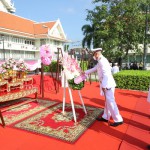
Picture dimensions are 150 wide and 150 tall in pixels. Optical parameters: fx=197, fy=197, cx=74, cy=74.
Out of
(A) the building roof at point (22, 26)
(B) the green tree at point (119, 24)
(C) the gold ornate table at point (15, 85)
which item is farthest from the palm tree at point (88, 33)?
(C) the gold ornate table at point (15, 85)

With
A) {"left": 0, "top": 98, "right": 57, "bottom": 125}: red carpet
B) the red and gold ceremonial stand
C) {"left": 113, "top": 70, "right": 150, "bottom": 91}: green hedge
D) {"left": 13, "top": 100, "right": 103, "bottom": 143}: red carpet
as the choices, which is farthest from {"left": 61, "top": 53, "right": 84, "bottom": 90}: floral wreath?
{"left": 113, "top": 70, "right": 150, "bottom": 91}: green hedge

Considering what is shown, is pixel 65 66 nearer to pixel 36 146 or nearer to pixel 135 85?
pixel 36 146

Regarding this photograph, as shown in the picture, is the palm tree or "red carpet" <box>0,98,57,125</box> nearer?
"red carpet" <box>0,98,57,125</box>

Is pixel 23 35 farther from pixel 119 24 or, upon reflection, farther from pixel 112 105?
pixel 112 105

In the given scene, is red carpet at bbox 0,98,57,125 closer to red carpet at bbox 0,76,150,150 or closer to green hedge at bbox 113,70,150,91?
red carpet at bbox 0,76,150,150

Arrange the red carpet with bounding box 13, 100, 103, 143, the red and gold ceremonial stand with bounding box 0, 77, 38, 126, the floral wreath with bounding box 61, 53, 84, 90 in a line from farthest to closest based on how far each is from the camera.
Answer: the red and gold ceremonial stand with bounding box 0, 77, 38, 126 → the floral wreath with bounding box 61, 53, 84, 90 → the red carpet with bounding box 13, 100, 103, 143

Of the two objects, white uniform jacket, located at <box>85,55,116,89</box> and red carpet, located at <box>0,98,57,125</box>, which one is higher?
white uniform jacket, located at <box>85,55,116,89</box>

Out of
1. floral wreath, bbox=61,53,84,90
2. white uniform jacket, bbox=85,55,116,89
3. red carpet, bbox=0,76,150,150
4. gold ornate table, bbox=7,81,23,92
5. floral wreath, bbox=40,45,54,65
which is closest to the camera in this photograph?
red carpet, bbox=0,76,150,150

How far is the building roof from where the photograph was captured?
28.9 meters

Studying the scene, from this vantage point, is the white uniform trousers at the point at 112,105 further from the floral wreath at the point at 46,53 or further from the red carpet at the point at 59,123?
the floral wreath at the point at 46,53

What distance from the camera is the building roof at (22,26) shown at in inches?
1137

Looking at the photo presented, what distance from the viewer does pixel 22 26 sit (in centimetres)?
3288

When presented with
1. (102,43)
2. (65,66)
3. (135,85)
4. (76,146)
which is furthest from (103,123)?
(102,43)

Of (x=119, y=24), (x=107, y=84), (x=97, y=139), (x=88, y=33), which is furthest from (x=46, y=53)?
(x=88, y=33)
